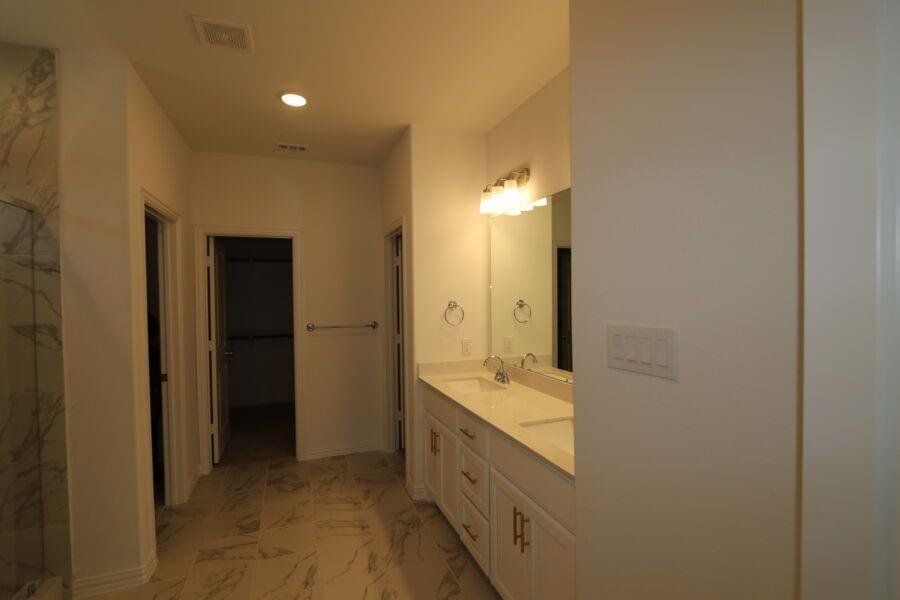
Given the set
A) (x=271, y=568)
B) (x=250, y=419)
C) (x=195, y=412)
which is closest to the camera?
(x=271, y=568)

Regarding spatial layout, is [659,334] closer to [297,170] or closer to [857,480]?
[857,480]

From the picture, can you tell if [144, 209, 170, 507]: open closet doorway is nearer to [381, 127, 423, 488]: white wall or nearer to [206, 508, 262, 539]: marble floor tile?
[206, 508, 262, 539]: marble floor tile

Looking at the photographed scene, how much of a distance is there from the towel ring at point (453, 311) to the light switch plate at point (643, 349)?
6.13ft

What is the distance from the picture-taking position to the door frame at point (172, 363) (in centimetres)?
284

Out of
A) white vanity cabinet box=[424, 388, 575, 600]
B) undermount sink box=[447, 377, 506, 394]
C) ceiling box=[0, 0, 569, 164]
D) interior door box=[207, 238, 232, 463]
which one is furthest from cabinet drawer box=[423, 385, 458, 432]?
interior door box=[207, 238, 232, 463]

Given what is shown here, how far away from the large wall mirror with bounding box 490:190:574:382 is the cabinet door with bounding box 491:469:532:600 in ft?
2.33

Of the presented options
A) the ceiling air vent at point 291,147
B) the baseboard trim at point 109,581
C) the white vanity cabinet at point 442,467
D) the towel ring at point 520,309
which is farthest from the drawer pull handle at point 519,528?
the ceiling air vent at point 291,147

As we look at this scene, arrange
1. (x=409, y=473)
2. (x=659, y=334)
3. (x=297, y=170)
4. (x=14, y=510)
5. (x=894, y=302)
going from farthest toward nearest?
(x=297, y=170) → (x=409, y=473) → (x=14, y=510) → (x=659, y=334) → (x=894, y=302)

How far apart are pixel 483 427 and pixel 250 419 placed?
386 centimetres

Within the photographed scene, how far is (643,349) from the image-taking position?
1074mm

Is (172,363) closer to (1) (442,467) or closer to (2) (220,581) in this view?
(2) (220,581)

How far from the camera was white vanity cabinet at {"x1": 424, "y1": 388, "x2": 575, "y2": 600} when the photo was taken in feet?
4.71

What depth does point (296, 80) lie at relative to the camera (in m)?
2.32

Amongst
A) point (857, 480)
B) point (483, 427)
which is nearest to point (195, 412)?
point (483, 427)
